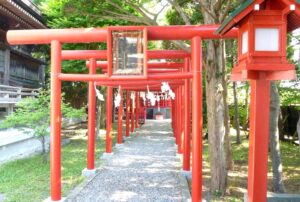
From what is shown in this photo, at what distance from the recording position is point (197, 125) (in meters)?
6.63

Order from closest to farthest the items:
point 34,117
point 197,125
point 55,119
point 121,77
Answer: point 121,77
point 197,125
point 55,119
point 34,117

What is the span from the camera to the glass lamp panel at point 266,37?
414 centimetres

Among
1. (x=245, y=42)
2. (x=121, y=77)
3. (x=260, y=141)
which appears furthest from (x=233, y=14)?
(x=121, y=77)

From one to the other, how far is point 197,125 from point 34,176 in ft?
17.8

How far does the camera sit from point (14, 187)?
8.41 metres

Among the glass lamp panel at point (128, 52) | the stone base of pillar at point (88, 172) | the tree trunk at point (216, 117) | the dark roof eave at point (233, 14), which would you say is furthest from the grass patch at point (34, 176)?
the dark roof eave at point (233, 14)

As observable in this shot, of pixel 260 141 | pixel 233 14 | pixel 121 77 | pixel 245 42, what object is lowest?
pixel 260 141

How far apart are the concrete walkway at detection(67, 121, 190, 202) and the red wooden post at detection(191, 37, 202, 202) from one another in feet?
3.10

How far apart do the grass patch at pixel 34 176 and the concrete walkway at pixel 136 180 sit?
559 mm

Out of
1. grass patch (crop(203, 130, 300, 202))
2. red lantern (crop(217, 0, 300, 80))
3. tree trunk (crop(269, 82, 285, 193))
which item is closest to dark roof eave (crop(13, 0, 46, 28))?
grass patch (crop(203, 130, 300, 202))

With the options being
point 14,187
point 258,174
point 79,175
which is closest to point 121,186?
point 79,175

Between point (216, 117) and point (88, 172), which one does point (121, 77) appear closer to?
point (216, 117)

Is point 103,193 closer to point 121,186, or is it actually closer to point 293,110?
point 121,186

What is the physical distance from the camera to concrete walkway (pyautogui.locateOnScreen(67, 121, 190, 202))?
301 inches
